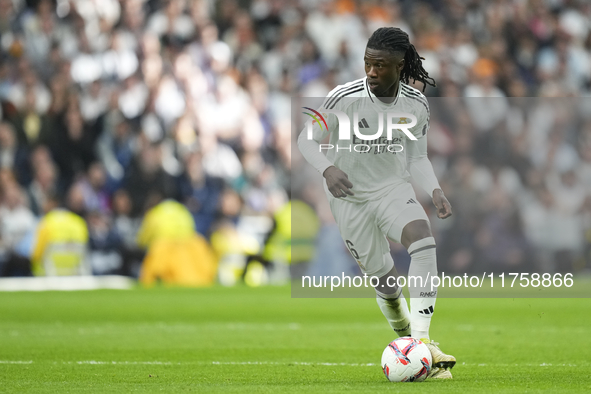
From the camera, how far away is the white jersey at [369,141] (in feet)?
22.0

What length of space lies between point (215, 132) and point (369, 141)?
10899 millimetres

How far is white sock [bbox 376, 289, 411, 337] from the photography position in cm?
696

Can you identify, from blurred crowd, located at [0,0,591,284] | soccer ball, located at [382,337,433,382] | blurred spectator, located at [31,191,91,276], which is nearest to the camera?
soccer ball, located at [382,337,433,382]

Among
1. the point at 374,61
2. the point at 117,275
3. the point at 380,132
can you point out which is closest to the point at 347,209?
the point at 380,132

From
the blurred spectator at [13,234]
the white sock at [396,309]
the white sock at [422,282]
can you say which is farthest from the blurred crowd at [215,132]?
the white sock at [422,282]

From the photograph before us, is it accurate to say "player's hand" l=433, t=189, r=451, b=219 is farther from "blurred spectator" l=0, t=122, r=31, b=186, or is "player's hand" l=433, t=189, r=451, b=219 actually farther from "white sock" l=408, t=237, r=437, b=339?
"blurred spectator" l=0, t=122, r=31, b=186

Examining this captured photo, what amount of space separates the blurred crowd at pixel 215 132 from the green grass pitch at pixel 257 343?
1743mm

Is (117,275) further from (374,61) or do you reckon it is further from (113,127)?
(374,61)

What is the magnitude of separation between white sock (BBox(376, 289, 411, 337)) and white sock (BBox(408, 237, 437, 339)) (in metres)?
0.56

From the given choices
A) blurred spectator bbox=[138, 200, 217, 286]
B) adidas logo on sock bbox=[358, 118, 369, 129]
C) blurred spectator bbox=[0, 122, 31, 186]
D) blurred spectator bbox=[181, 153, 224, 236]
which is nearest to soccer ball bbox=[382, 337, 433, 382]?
adidas logo on sock bbox=[358, 118, 369, 129]

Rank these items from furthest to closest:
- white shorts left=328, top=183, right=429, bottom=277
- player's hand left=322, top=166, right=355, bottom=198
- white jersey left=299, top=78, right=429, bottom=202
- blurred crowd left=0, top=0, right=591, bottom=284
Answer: blurred crowd left=0, top=0, right=591, bottom=284
white jersey left=299, top=78, right=429, bottom=202
white shorts left=328, top=183, right=429, bottom=277
player's hand left=322, top=166, right=355, bottom=198

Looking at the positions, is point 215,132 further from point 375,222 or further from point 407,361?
point 407,361

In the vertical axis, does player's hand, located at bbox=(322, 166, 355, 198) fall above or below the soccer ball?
above

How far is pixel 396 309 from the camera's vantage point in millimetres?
7023
